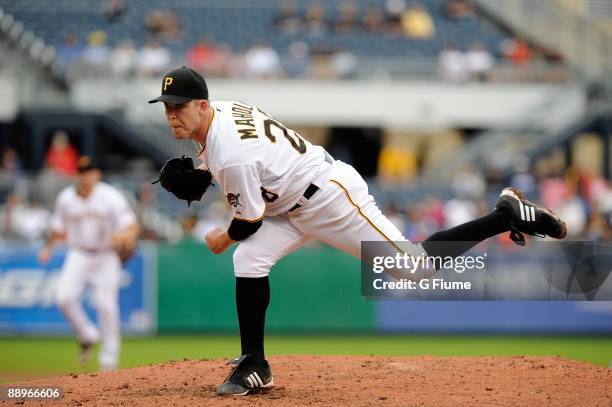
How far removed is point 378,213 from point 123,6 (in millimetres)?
17624

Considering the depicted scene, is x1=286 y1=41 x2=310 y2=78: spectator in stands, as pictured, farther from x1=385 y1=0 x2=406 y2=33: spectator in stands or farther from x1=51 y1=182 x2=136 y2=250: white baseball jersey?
x1=51 y1=182 x2=136 y2=250: white baseball jersey

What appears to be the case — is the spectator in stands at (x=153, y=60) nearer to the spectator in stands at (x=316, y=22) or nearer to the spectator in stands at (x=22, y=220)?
the spectator in stands at (x=316, y=22)

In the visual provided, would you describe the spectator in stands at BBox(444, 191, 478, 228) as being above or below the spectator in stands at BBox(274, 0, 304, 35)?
below

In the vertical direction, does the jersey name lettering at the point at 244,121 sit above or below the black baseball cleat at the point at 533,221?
above

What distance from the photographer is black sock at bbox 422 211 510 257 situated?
6.98 m

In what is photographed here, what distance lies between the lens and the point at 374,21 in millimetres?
23797

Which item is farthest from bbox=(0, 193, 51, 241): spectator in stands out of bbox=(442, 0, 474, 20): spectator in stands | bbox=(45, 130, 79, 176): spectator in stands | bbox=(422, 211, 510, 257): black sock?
bbox=(442, 0, 474, 20): spectator in stands

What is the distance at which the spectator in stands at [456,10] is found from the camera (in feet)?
81.7

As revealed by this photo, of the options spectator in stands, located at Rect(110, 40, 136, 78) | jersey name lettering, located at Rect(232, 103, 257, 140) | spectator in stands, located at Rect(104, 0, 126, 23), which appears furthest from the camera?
spectator in stands, located at Rect(104, 0, 126, 23)

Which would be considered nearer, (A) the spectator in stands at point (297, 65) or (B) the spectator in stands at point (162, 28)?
(A) the spectator in stands at point (297, 65)

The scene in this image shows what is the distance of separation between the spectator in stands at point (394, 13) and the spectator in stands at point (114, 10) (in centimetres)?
620

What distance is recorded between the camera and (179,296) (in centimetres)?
1513

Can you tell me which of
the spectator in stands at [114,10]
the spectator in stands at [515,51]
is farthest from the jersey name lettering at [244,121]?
the spectator in stands at [114,10]

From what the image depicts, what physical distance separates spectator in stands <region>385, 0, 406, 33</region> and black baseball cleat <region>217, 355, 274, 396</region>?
17.8 m
